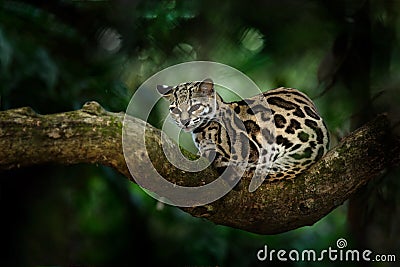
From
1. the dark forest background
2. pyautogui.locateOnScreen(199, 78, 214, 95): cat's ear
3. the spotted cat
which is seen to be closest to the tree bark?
the spotted cat

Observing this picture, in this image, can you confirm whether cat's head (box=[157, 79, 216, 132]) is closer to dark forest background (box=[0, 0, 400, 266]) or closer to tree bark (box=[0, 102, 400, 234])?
tree bark (box=[0, 102, 400, 234])

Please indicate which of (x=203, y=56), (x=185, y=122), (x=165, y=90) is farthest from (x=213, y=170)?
(x=203, y=56)

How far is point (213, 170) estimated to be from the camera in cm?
118

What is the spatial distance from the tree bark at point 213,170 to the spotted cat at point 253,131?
40 mm

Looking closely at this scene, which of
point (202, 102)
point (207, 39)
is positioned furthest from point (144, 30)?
point (202, 102)

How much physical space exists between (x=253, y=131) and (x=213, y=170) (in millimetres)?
139

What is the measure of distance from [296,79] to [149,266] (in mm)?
810

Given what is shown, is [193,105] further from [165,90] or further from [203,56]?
[203,56]

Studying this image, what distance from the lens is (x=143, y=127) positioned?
3.42ft

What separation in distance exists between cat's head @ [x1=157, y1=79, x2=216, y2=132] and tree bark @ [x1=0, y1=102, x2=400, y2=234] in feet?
0.40

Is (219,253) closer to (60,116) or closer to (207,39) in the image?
(207,39)

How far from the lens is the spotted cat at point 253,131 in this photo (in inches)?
48.4

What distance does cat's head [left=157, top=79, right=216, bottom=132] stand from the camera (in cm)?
123

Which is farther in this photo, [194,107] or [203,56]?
[203,56]
